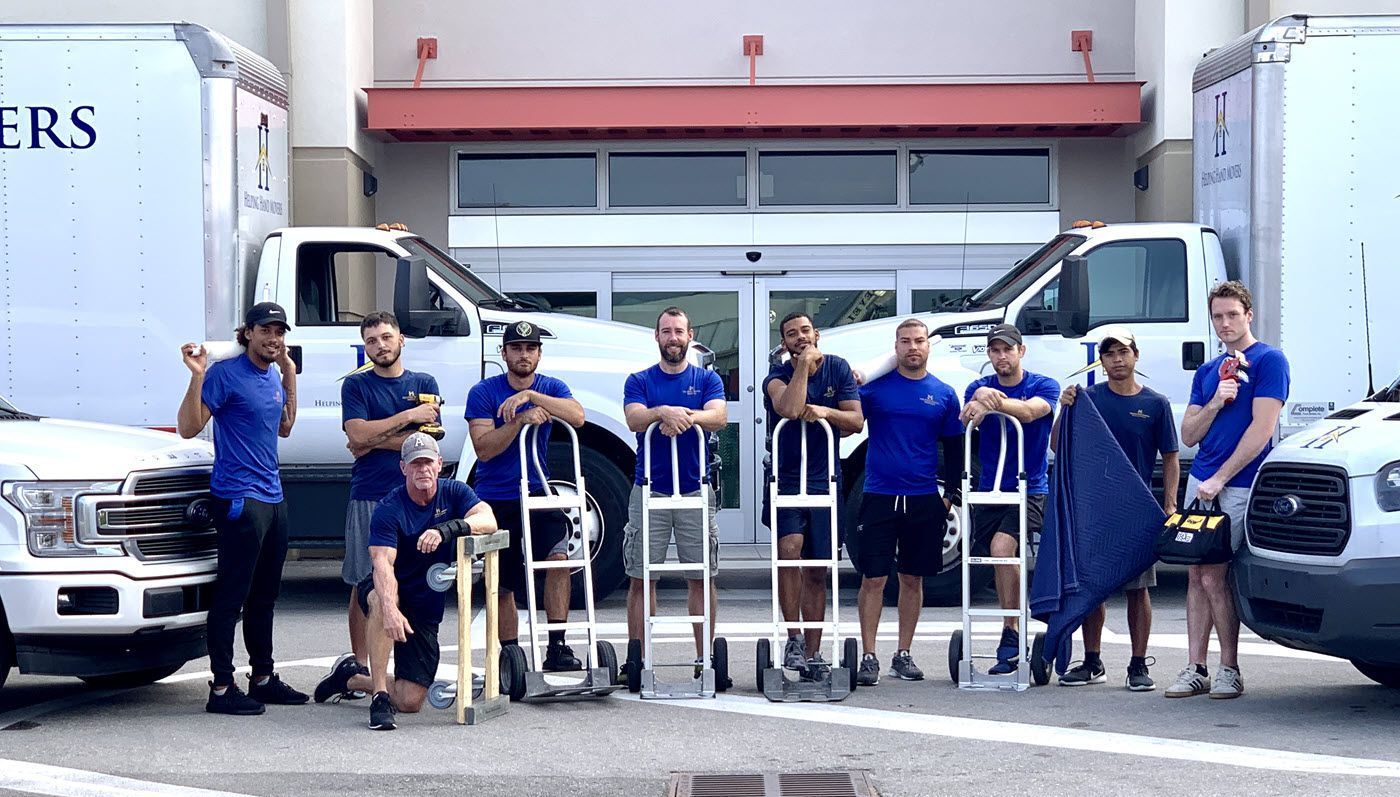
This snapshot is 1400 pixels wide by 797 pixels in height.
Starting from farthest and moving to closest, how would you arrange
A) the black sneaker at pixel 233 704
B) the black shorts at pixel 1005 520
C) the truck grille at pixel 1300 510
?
1. the black shorts at pixel 1005 520
2. the black sneaker at pixel 233 704
3. the truck grille at pixel 1300 510

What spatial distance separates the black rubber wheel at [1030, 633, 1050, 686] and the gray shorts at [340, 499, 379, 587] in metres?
3.30

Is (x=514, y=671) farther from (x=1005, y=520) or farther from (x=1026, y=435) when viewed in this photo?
(x=1026, y=435)

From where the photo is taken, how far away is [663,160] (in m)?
15.8

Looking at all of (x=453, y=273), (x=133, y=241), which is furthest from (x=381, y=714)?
(x=133, y=241)

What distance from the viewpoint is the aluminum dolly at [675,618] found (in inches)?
327

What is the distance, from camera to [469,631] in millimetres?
7723

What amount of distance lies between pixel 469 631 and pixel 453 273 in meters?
4.42

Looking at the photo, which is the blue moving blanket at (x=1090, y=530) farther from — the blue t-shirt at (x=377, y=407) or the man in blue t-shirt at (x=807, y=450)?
the blue t-shirt at (x=377, y=407)

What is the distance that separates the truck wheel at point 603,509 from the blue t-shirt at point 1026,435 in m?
3.12

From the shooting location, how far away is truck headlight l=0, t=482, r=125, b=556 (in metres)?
7.69

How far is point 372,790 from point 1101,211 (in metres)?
11.1

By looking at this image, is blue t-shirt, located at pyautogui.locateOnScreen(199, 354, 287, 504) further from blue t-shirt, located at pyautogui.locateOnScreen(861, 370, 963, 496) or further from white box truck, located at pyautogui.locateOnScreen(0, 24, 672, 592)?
blue t-shirt, located at pyautogui.locateOnScreen(861, 370, 963, 496)

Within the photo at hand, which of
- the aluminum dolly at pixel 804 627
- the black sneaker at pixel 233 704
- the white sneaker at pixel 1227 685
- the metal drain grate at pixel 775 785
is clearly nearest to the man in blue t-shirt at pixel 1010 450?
the aluminum dolly at pixel 804 627

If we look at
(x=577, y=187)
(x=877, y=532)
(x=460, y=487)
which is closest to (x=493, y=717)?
(x=460, y=487)
